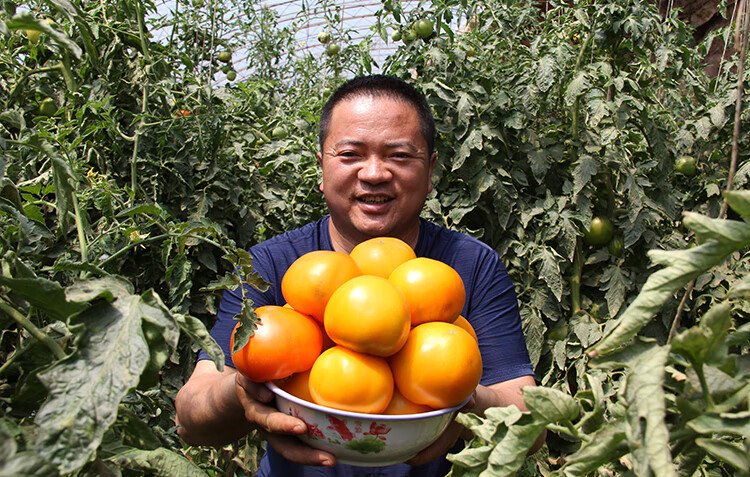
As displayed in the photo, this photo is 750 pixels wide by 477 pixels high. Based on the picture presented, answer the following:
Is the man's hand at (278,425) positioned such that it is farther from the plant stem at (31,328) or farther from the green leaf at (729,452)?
the green leaf at (729,452)

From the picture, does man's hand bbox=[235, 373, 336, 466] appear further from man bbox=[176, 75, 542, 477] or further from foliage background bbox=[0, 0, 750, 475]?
foliage background bbox=[0, 0, 750, 475]

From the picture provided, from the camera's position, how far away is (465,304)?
1492mm

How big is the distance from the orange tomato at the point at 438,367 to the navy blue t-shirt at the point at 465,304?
0.59m

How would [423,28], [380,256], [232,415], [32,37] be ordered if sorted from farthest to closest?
[423,28]
[32,37]
[232,415]
[380,256]

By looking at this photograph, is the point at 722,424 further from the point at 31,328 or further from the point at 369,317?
the point at 31,328

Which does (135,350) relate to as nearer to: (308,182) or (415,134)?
(415,134)

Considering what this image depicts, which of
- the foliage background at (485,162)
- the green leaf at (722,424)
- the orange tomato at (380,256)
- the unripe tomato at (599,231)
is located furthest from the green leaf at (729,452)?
the unripe tomato at (599,231)

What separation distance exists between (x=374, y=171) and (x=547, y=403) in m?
0.94

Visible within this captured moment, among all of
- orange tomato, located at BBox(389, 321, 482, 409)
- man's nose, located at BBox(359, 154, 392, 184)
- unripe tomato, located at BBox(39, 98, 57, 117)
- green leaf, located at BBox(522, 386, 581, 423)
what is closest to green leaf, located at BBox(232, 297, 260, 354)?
orange tomato, located at BBox(389, 321, 482, 409)

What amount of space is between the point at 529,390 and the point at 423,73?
6.50ft

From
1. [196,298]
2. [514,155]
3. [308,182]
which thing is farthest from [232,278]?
[514,155]

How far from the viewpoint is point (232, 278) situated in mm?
811

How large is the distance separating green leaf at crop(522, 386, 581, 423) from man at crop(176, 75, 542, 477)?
683mm

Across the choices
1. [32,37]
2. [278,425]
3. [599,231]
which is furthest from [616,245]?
[32,37]
